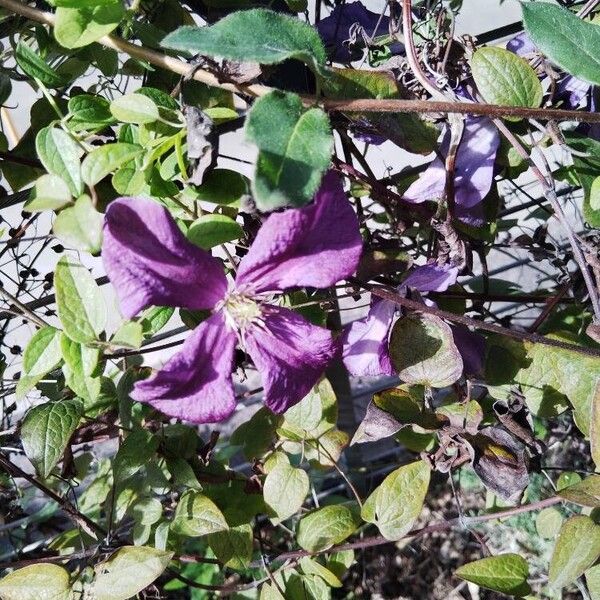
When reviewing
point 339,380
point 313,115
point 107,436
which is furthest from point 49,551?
point 313,115

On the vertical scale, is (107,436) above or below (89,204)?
below

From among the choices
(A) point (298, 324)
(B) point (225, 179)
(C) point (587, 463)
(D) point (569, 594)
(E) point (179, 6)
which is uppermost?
(E) point (179, 6)

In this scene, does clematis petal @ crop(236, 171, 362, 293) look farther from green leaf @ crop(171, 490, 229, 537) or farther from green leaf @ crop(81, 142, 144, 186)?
green leaf @ crop(171, 490, 229, 537)

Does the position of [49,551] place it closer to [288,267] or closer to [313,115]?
[288,267]

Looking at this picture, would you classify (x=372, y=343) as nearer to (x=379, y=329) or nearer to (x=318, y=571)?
(x=379, y=329)

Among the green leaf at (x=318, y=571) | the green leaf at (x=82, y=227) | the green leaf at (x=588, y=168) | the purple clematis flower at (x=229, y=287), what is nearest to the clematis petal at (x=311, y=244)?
the purple clematis flower at (x=229, y=287)

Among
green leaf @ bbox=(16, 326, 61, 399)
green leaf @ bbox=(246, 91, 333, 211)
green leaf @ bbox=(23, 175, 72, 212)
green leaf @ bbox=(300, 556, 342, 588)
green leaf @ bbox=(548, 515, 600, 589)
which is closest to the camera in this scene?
green leaf @ bbox=(246, 91, 333, 211)

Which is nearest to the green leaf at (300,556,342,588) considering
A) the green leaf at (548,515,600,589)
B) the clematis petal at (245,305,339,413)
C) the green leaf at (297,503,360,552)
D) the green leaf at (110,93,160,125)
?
the green leaf at (297,503,360,552)
